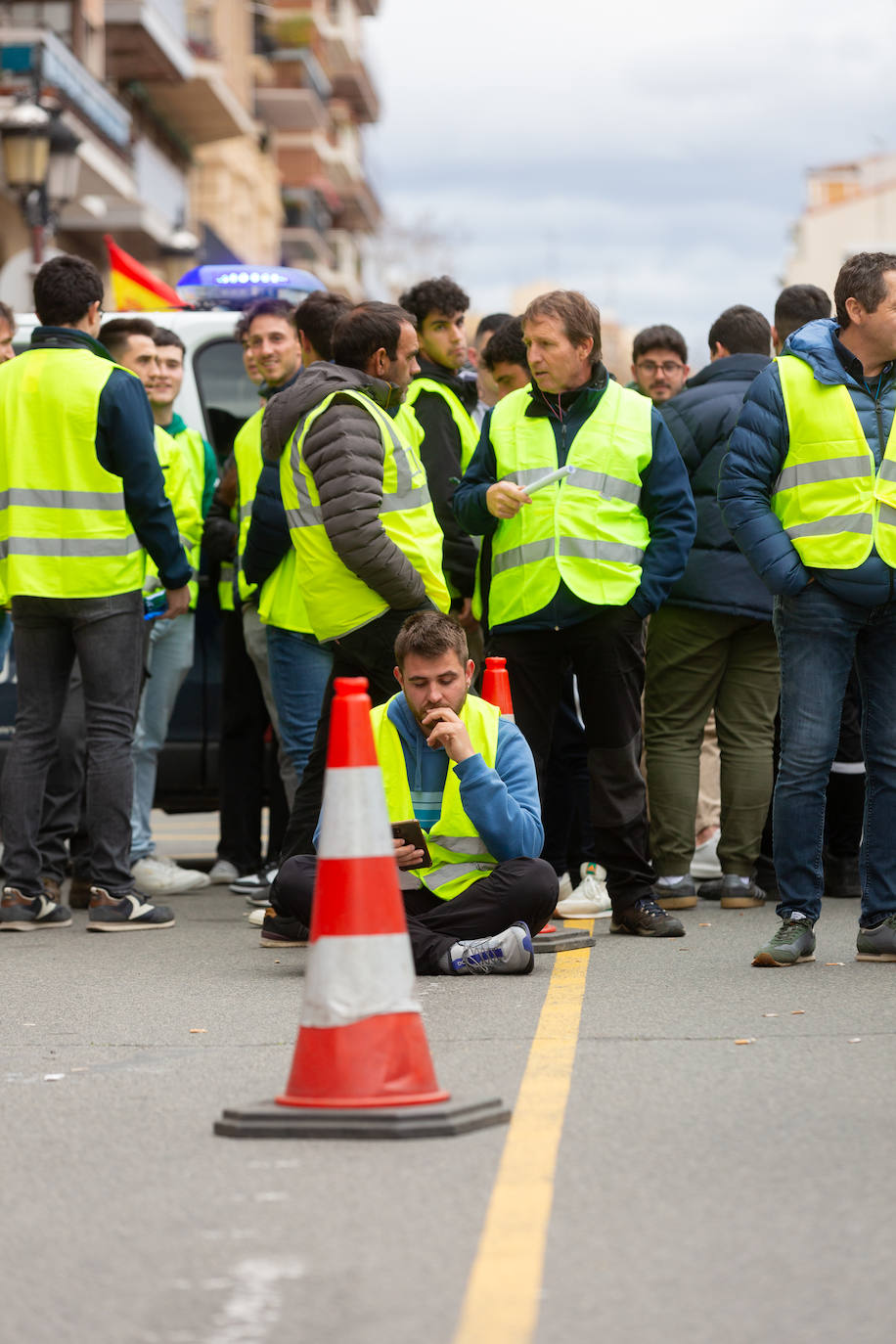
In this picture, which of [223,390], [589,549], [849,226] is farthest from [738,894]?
[849,226]

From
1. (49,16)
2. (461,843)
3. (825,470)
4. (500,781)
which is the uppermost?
(49,16)

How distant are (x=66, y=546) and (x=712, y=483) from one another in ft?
8.47

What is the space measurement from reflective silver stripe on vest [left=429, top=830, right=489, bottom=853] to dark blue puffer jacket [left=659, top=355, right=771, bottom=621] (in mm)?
2151

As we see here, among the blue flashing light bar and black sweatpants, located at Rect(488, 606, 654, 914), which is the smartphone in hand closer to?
black sweatpants, located at Rect(488, 606, 654, 914)

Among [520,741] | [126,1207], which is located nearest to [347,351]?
[520,741]


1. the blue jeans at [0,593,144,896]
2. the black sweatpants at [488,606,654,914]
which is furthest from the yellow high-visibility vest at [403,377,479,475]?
the blue jeans at [0,593,144,896]

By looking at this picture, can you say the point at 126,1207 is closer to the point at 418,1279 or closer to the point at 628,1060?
the point at 418,1279

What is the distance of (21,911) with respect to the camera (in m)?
8.30

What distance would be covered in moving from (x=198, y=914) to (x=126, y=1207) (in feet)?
16.2

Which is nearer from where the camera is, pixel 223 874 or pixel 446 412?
pixel 446 412

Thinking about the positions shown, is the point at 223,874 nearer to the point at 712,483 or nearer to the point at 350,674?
the point at 350,674

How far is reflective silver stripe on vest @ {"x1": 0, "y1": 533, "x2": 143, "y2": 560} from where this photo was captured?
8281 mm

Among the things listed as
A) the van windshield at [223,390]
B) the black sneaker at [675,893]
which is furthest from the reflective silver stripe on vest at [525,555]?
the van windshield at [223,390]

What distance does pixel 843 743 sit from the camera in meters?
9.16
